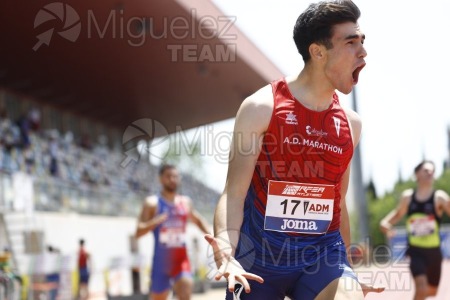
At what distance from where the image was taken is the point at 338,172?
143 inches

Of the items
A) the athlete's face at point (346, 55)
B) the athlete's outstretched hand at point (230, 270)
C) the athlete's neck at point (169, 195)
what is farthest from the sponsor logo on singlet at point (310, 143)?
the athlete's neck at point (169, 195)

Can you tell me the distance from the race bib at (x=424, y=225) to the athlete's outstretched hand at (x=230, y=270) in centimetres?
600

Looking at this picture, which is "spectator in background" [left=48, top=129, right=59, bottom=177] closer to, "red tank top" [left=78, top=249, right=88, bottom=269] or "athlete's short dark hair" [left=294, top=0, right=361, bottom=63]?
"red tank top" [left=78, top=249, right=88, bottom=269]

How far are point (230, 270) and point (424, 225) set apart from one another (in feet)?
20.2

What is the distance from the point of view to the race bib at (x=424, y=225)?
879 cm

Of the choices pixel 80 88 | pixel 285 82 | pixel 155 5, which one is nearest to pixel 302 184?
pixel 285 82

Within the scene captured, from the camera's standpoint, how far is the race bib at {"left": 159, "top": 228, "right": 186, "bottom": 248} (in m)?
9.08

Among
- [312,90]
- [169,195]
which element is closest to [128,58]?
[169,195]

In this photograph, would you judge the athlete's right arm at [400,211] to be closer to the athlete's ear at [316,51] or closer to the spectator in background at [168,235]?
the spectator in background at [168,235]

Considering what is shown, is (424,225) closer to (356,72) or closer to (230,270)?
(356,72)

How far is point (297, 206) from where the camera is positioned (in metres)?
3.59

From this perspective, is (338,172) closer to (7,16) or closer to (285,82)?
(285,82)

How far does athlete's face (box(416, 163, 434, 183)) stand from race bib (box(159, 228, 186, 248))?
2966mm

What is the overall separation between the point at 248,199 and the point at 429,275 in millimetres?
5766
